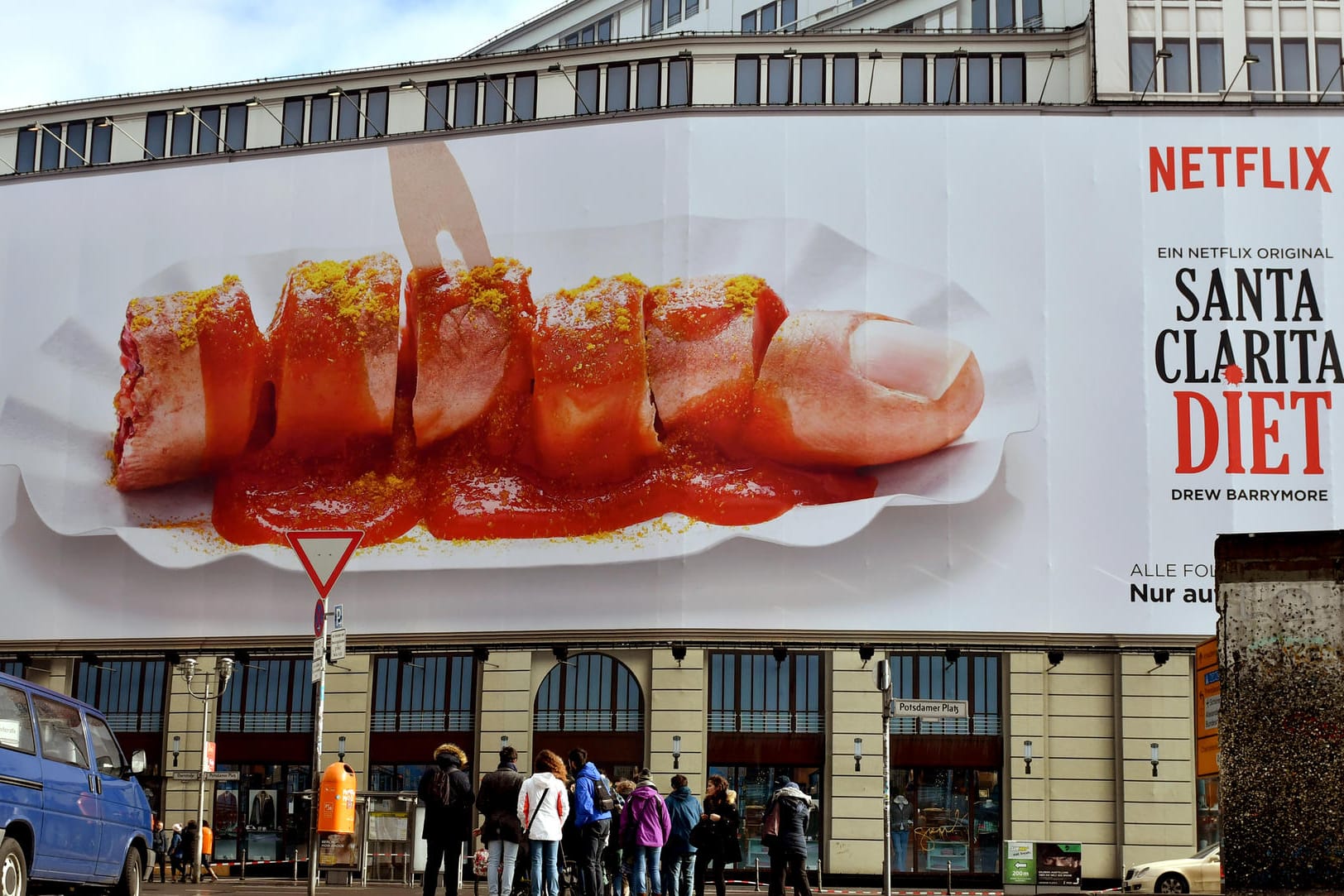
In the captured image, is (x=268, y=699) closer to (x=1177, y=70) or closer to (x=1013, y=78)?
(x=1013, y=78)

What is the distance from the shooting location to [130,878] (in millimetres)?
17594

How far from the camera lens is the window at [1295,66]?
47188mm

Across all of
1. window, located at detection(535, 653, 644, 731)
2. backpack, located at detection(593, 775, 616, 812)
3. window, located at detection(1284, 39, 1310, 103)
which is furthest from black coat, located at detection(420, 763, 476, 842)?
window, located at detection(1284, 39, 1310, 103)

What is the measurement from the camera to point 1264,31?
47.5 m

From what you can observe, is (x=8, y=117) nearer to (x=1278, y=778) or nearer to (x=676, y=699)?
(x=676, y=699)

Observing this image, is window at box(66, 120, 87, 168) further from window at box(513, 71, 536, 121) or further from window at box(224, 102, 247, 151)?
window at box(513, 71, 536, 121)

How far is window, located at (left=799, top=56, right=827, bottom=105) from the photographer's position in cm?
4809

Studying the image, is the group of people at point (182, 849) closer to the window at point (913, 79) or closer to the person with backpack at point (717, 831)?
the person with backpack at point (717, 831)

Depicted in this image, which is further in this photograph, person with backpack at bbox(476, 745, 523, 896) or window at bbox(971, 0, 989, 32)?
window at bbox(971, 0, 989, 32)

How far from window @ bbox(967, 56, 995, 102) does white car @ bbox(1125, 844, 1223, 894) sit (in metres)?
22.7

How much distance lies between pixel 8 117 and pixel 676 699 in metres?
30.0

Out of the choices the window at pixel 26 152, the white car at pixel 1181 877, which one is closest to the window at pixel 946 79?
the white car at pixel 1181 877

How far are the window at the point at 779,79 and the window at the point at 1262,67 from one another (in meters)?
12.1

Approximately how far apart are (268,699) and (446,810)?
A: 88.2ft
